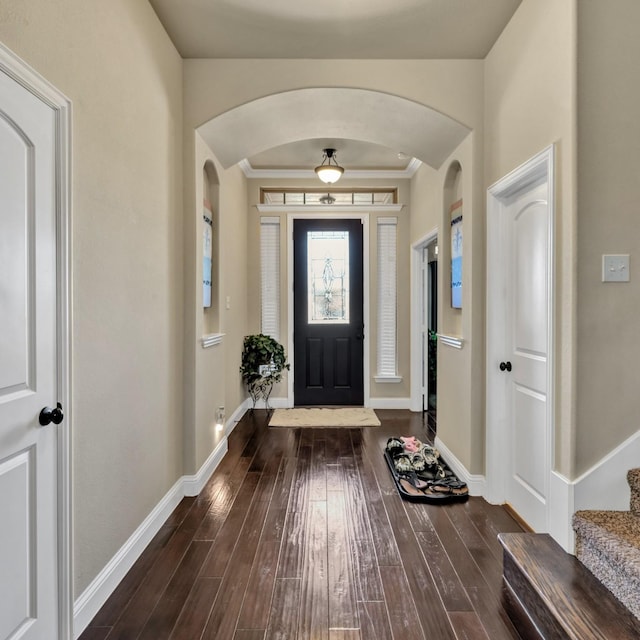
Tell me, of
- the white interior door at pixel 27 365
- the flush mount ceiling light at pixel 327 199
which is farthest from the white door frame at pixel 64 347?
the flush mount ceiling light at pixel 327 199

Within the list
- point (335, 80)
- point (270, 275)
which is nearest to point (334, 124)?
point (335, 80)

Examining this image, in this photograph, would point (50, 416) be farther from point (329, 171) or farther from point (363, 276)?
point (363, 276)

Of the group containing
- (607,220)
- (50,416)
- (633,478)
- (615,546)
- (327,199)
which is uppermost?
(327,199)

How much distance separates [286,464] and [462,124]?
2809 millimetres

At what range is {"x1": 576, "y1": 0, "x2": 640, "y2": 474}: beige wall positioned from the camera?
1.88m

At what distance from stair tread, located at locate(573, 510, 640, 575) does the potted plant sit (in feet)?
11.8

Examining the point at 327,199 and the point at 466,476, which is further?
the point at 327,199

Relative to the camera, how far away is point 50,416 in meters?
1.48

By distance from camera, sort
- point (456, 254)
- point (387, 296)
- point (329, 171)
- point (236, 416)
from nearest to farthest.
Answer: point (456, 254) → point (329, 171) → point (236, 416) → point (387, 296)

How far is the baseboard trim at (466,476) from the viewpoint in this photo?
9.50ft

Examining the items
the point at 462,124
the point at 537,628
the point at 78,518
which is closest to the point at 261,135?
the point at 462,124

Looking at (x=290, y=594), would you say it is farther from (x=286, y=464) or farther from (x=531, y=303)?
(x=531, y=303)

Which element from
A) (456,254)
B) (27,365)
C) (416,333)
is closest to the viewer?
(27,365)

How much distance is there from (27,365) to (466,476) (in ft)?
8.76
